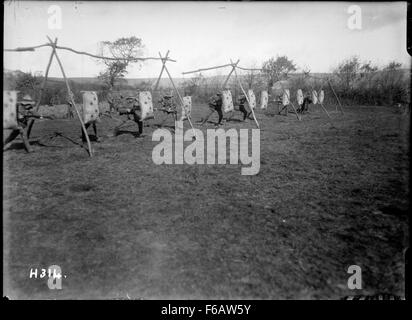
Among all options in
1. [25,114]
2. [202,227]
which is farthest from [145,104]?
[202,227]

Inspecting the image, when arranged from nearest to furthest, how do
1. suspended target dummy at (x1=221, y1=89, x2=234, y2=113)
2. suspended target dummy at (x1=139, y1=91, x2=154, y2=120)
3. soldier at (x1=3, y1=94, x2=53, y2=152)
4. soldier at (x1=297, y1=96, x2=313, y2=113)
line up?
soldier at (x1=3, y1=94, x2=53, y2=152) → suspended target dummy at (x1=139, y1=91, x2=154, y2=120) → suspended target dummy at (x1=221, y1=89, x2=234, y2=113) → soldier at (x1=297, y1=96, x2=313, y2=113)

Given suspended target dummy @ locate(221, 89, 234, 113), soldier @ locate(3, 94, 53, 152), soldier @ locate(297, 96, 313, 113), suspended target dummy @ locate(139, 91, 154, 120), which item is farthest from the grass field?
soldier @ locate(297, 96, 313, 113)

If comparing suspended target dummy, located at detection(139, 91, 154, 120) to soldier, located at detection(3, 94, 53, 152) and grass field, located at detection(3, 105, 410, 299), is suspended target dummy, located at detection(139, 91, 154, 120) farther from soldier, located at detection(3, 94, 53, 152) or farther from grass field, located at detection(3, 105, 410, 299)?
soldier, located at detection(3, 94, 53, 152)

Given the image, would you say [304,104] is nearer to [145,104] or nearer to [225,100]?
[225,100]

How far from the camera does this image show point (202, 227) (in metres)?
4.28

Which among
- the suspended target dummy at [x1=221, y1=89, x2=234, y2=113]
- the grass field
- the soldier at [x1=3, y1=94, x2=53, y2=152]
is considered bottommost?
the grass field

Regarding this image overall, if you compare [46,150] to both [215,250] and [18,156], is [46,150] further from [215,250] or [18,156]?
[215,250]

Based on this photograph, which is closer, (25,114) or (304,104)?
(25,114)

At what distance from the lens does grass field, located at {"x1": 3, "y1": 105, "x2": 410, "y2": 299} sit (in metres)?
3.23

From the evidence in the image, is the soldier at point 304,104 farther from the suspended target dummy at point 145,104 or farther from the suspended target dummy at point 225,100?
the suspended target dummy at point 145,104

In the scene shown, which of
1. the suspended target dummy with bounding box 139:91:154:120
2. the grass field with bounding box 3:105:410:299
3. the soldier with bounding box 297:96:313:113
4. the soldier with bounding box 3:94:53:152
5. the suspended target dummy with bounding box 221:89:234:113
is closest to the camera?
the grass field with bounding box 3:105:410:299

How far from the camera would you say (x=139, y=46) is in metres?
43.3

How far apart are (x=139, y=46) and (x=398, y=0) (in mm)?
43625
